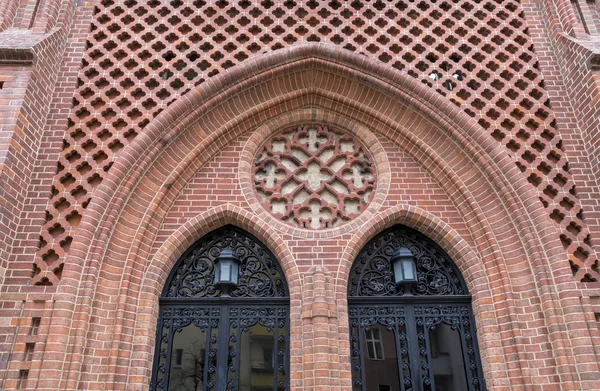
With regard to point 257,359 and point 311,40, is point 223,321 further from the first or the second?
point 311,40

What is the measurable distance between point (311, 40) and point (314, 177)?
192 cm

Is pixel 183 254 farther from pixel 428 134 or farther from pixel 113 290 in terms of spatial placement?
pixel 428 134

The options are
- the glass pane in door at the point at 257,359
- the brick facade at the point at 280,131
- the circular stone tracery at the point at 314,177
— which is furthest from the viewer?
the circular stone tracery at the point at 314,177

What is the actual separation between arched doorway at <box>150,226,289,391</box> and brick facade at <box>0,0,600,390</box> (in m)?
0.23

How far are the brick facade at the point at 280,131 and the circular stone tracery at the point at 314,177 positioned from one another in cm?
16

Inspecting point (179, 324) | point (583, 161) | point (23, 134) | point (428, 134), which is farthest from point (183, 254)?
point (583, 161)

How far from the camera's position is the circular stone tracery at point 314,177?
6.25 metres

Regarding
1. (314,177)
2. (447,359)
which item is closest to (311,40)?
(314,177)

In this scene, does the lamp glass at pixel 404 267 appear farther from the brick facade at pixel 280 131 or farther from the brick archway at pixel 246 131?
the brick archway at pixel 246 131

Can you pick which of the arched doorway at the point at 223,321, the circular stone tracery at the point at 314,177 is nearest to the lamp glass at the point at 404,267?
the circular stone tracery at the point at 314,177

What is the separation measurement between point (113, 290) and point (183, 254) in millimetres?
978

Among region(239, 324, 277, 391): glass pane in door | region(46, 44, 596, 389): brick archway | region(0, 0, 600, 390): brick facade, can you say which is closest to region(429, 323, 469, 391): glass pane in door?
region(0, 0, 600, 390): brick facade

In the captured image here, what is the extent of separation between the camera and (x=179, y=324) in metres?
5.73

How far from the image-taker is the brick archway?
17.1ft
